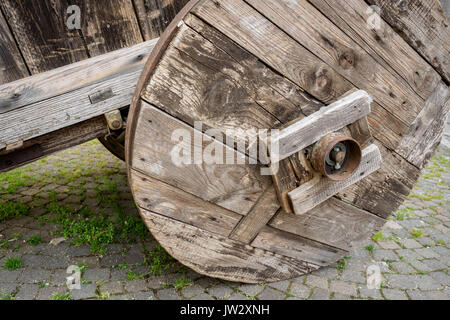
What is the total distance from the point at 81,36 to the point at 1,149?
80cm

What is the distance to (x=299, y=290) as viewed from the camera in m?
2.38

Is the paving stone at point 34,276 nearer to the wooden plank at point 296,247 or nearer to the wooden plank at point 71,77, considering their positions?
the wooden plank at point 71,77

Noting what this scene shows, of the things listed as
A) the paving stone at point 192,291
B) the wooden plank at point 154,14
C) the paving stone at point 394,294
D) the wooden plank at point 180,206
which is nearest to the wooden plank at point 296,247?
the wooden plank at point 180,206

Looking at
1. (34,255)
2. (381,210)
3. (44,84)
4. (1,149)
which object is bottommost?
(381,210)

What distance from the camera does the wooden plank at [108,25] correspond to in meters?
1.90

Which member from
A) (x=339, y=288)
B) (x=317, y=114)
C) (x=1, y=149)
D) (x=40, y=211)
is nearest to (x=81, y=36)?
(x=1, y=149)

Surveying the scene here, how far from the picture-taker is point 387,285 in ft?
8.05

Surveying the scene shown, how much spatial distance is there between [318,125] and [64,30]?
1.59 meters

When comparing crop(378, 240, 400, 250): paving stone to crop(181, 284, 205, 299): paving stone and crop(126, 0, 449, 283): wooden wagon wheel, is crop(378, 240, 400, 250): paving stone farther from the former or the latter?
Answer: crop(181, 284, 205, 299): paving stone

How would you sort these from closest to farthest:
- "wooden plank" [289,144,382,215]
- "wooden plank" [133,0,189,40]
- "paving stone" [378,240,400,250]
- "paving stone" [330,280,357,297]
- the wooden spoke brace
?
1. the wooden spoke brace
2. "wooden plank" [289,144,382,215]
3. "wooden plank" [133,0,189,40]
4. "paving stone" [330,280,357,297]
5. "paving stone" [378,240,400,250]

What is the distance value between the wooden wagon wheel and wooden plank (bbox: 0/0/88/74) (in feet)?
2.33

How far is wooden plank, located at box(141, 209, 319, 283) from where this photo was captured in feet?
6.00

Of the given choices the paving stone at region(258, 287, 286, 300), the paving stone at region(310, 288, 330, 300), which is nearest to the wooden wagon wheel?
the paving stone at region(258, 287, 286, 300)

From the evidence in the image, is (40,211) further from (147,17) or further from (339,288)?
(339,288)
